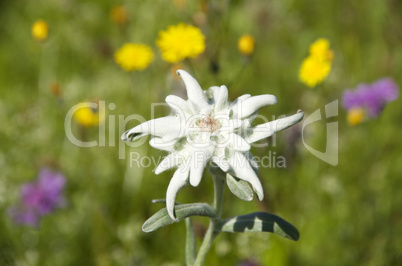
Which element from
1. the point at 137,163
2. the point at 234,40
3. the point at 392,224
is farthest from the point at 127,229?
the point at 234,40

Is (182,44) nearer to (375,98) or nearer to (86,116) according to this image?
(86,116)

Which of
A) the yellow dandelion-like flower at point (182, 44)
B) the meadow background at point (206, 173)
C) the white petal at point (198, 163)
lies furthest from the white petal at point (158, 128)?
the yellow dandelion-like flower at point (182, 44)

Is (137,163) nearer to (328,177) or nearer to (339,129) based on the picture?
(328,177)

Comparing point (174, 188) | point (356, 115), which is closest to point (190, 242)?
point (174, 188)

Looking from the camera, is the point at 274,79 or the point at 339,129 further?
the point at 274,79

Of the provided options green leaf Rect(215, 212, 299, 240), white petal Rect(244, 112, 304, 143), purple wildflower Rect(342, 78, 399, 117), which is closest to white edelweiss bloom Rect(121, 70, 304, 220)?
white petal Rect(244, 112, 304, 143)

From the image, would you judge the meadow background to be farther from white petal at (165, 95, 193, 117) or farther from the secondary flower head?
white petal at (165, 95, 193, 117)
